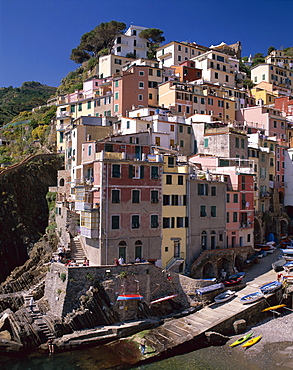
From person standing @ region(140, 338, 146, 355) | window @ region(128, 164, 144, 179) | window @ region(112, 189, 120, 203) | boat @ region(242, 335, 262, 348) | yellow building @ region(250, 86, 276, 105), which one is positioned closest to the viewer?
person standing @ region(140, 338, 146, 355)

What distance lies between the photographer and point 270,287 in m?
37.8

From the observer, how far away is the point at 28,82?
180500 millimetres

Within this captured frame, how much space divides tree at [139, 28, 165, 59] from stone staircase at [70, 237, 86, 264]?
66795mm

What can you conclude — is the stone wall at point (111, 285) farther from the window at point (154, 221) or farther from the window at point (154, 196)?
the window at point (154, 196)

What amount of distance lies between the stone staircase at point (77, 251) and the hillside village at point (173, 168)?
0.58ft

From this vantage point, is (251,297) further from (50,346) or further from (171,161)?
(50,346)

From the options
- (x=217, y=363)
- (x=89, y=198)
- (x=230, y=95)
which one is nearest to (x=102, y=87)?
(x=230, y=95)

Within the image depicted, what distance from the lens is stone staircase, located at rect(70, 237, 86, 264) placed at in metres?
39.5

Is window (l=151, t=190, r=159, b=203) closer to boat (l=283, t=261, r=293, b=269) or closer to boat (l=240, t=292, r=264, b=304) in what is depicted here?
boat (l=240, t=292, r=264, b=304)

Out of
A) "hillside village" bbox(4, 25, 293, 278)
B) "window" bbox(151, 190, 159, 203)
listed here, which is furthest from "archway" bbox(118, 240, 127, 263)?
"window" bbox(151, 190, 159, 203)

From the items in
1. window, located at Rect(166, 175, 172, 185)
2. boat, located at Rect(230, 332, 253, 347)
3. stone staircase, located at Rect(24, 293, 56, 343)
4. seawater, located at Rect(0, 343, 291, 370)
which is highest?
window, located at Rect(166, 175, 172, 185)

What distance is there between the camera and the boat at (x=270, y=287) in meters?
37.5

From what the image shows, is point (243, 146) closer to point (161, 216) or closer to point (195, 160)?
point (195, 160)

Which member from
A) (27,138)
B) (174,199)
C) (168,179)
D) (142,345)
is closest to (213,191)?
(174,199)
